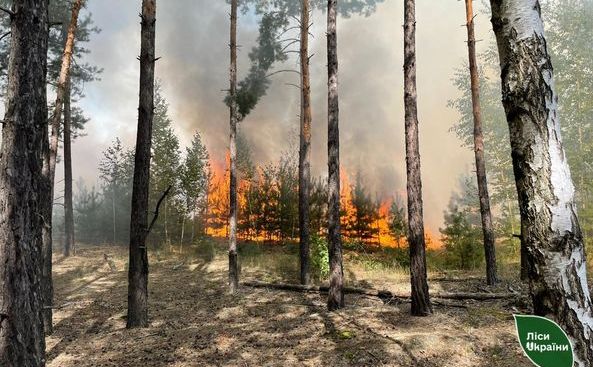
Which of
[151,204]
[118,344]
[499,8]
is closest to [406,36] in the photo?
[499,8]

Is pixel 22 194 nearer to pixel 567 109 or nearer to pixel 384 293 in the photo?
pixel 384 293

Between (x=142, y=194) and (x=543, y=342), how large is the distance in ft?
26.5

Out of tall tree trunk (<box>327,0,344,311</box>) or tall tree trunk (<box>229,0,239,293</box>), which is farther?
tall tree trunk (<box>229,0,239,293</box>)

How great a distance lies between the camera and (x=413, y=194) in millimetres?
8570

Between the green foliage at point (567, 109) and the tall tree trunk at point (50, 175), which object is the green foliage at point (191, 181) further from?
the green foliage at point (567, 109)

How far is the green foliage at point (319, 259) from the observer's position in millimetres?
15122

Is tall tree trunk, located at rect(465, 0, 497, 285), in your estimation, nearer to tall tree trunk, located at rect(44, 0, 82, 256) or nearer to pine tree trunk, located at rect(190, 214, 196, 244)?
tall tree trunk, located at rect(44, 0, 82, 256)

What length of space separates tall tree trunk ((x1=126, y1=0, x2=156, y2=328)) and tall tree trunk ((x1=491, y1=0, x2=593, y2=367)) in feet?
25.0

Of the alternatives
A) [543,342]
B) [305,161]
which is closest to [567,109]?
[305,161]

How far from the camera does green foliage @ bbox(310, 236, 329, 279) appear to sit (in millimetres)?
15122

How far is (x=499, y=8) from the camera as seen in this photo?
8.25ft

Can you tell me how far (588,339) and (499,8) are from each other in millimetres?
1970

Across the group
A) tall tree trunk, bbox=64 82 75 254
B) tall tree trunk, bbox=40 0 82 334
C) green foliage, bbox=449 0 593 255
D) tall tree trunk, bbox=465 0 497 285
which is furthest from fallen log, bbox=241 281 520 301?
tall tree trunk, bbox=64 82 75 254

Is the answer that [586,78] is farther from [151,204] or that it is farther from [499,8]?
[151,204]
